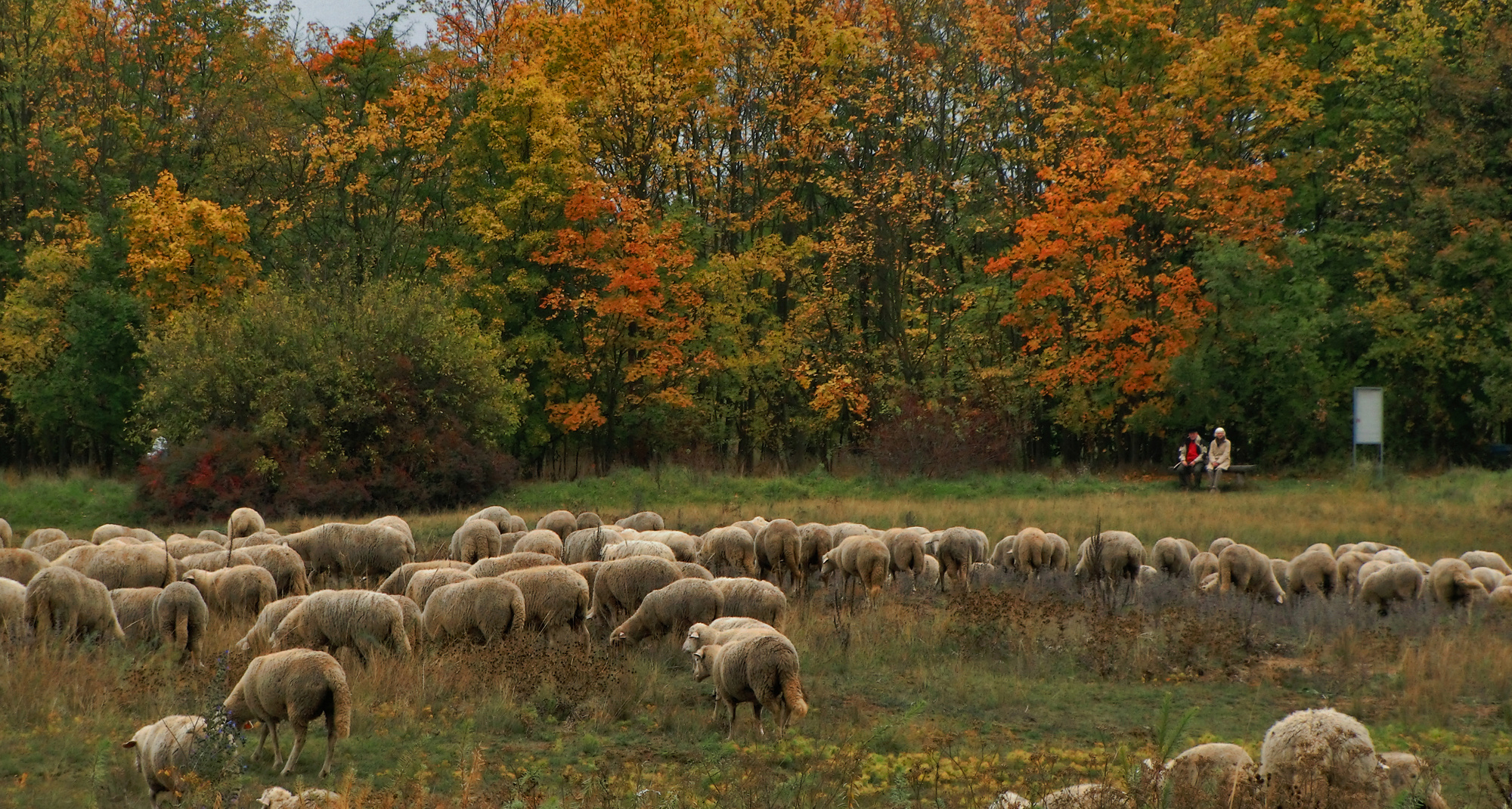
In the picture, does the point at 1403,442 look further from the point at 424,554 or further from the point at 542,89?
the point at 424,554

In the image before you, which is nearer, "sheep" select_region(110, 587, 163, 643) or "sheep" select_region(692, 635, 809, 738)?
"sheep" select_region(692, 635, 809, 738)

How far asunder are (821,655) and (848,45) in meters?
28.6

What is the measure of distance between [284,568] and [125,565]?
168 cm

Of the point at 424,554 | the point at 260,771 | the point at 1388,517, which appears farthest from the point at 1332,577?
the point at 260,771

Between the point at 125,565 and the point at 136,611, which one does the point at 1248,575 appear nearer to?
the point at 136,611

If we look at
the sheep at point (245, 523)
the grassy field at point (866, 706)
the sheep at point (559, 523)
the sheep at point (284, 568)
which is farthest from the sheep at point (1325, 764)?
the sheep at point (245, 523)

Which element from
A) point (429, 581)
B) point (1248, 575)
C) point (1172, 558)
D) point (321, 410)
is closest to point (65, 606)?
point (429, 581)

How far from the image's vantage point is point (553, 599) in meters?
13.2

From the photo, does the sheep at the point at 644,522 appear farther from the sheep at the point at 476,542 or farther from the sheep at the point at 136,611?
the sheep at the point at 136,611

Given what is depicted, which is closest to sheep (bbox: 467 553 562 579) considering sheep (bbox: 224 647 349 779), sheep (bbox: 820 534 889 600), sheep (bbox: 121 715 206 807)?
sheep (bbox: 820 534 889 600)

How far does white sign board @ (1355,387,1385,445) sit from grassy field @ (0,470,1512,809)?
1631 cm

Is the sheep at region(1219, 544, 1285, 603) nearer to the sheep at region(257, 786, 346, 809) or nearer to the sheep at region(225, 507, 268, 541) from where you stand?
the sheep at region(257, 786, 346, 809)

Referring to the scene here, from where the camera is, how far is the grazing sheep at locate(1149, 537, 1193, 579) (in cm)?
1947

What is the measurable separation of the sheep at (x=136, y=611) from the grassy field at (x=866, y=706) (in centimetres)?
59
